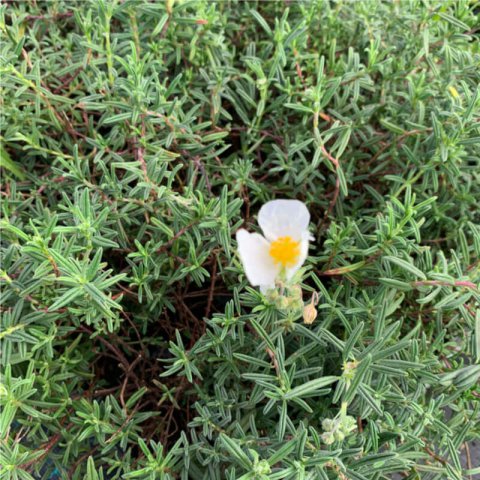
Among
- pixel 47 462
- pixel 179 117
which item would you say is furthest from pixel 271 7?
pixel 47 462

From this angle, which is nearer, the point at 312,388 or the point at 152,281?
the point at 312,388

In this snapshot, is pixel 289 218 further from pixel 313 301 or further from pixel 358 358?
pixel 358 358

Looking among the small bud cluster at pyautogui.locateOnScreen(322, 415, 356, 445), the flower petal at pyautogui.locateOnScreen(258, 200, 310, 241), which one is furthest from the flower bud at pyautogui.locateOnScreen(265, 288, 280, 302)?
the small bud cluster at pyautogui.locateOnScreen(322, 415, 356, 445)

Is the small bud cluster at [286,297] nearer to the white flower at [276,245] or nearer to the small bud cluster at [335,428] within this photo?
the white flower at [276,245]

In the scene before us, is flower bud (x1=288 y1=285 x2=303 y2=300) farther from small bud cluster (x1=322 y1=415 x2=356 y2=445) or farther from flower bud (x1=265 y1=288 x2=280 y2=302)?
small bud cluster (x1=322 y1=415 x2=356 y2=445)

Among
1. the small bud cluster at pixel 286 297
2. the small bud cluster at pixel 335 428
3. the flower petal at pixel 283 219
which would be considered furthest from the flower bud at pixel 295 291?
the small bud cluster at pixel 335 428

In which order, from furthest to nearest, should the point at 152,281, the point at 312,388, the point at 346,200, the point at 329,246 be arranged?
the point at 346,200
the point at 152,281
the point at 329,246
the point at 312,388
